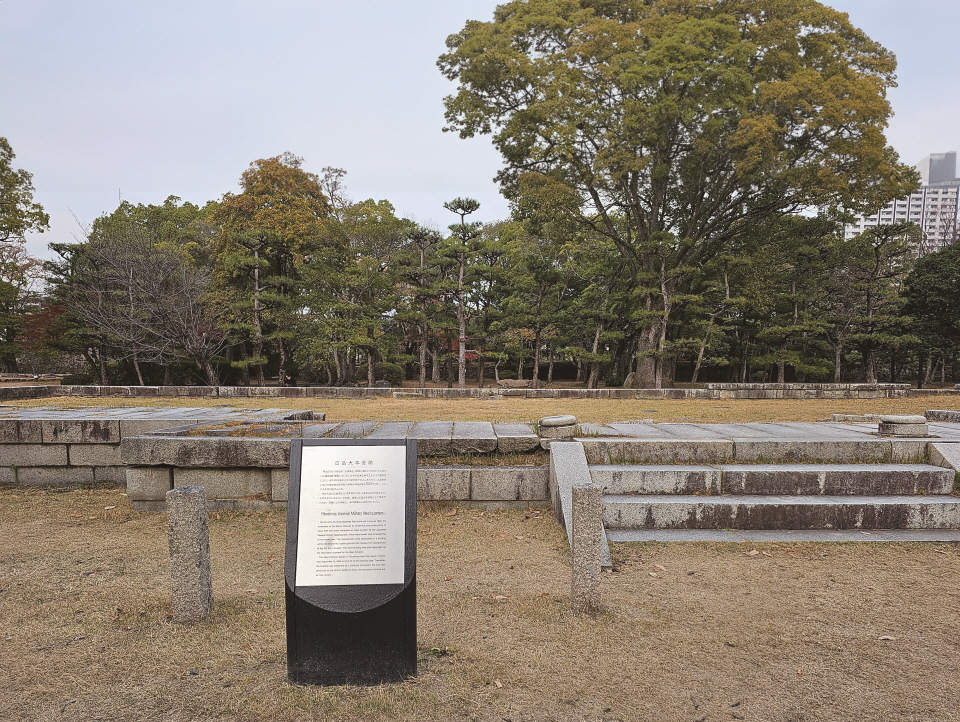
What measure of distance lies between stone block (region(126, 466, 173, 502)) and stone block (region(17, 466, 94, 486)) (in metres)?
1.78

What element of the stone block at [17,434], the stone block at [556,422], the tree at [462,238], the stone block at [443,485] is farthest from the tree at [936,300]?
the stone block at [17,434]

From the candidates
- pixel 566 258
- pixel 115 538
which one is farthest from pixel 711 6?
pixel 115 538

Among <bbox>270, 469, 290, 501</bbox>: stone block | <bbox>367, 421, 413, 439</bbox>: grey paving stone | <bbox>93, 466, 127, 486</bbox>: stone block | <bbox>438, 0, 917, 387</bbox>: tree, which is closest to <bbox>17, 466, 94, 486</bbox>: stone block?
<bbox>93, 466, 127, 486</bbox>: stone block

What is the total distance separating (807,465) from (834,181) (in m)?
13.6

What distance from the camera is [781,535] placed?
4648 millimetres

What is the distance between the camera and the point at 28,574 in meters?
4.04

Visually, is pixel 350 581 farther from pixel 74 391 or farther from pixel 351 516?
pixel 74 391

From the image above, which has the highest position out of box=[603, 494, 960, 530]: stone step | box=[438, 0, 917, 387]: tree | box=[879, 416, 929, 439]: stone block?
box=[438, 0, 917, 387]: tree

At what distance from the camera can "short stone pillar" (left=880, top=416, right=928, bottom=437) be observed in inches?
229

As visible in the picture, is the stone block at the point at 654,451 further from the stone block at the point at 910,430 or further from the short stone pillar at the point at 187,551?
the short stone pillar at the point at 187,551

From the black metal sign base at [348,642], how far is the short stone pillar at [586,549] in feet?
3.81

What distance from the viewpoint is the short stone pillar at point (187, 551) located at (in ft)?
10.5

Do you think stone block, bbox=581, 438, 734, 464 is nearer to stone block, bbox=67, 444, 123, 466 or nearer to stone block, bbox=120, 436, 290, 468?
stone block, bbox=120, 436, 290, 468

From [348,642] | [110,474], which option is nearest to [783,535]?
[348,642]
